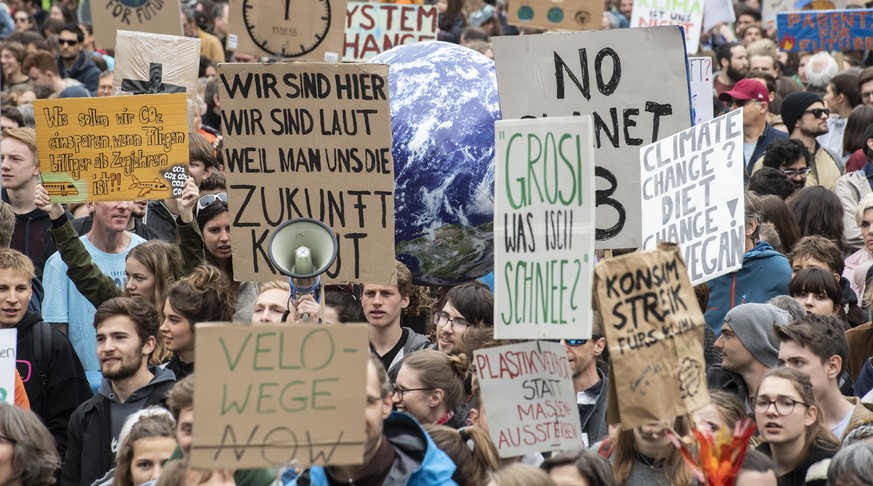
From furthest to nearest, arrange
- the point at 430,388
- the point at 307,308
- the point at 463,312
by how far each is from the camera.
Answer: the point at 463,312, the point at 430,388, the point at 307,308

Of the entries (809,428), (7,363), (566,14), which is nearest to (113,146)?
(7,363)

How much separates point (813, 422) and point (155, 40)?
5613 mm

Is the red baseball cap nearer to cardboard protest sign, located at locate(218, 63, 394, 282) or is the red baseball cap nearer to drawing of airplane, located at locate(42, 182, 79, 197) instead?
drawing of airplane, located at locate(42, 182, 79, 197)

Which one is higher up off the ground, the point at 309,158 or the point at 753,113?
the point at 309,158

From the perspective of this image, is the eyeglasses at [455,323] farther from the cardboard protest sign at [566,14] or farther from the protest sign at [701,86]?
the cardboard protest sign at [566,14]

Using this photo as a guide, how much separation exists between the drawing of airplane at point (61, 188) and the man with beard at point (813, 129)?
5.57 m

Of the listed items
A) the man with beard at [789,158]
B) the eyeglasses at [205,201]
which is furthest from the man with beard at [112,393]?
the man with beard at [789,158]

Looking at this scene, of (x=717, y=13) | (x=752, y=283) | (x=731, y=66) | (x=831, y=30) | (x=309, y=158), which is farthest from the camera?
(x=717, y=13)

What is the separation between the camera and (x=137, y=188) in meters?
7.84

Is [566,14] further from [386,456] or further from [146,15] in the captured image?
[386,456]

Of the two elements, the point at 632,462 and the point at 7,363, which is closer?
the point at 632,462

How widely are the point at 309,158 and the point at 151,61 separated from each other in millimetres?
4001

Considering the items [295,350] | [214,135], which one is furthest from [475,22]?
[295,350]

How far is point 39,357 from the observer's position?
681cm
